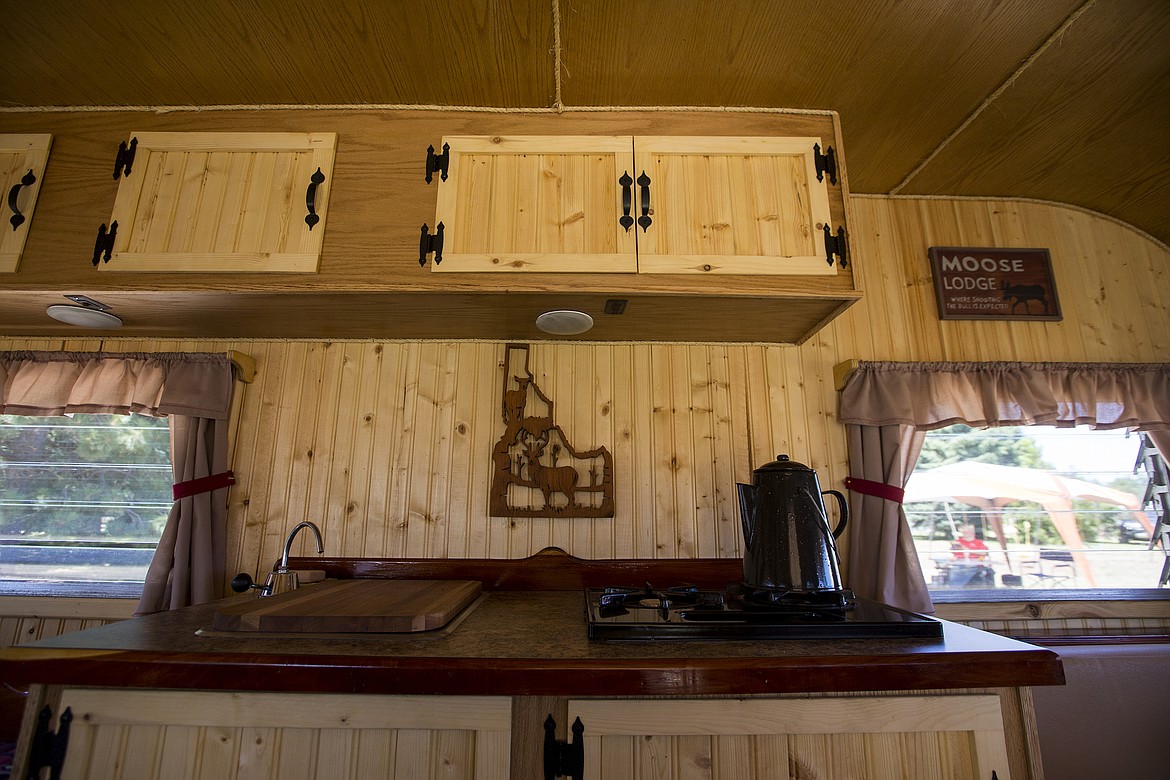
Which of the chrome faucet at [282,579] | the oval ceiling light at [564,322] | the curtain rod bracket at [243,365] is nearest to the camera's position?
the chrome faucet at [282,579]

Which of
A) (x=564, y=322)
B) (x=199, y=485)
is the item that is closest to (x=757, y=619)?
(x=564, y=322)

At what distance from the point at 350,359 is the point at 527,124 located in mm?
954

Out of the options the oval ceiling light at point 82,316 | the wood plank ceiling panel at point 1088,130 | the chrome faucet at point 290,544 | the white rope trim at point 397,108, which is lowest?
the chrome faucet at point 290,544

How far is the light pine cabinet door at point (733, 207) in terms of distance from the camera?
142cm

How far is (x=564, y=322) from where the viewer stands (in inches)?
62.3

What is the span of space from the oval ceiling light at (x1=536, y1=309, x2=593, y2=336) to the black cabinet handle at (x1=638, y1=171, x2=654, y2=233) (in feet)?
0.98

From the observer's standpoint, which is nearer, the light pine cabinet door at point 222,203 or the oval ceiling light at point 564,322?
the light pine cabinet door at point 222,203

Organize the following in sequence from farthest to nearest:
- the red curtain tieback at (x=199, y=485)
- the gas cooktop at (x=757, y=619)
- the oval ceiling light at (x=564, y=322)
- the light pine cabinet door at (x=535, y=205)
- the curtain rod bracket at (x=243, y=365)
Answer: the curtain rod bracket at (x=243, y=365) → the red curtain tieback at (x=199, y=485) → the oval ceiling light at (x=564, y=322) → the light pine cabinet door at (x=535, y=205) → the gas cooktop at (x=757, y=619)

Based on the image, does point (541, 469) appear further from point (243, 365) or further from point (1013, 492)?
point (1013, 492)

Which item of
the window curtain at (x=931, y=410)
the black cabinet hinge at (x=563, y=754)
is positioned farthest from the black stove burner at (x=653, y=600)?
the window curtain at (x=931, y=410)

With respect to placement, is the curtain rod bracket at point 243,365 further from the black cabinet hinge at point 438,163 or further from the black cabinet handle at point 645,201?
the black cabinet handle at point 645,201

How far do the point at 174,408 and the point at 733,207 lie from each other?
70.9 inches

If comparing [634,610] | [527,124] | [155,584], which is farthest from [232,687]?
[527,124]

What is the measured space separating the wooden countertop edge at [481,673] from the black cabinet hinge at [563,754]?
0.06 m
